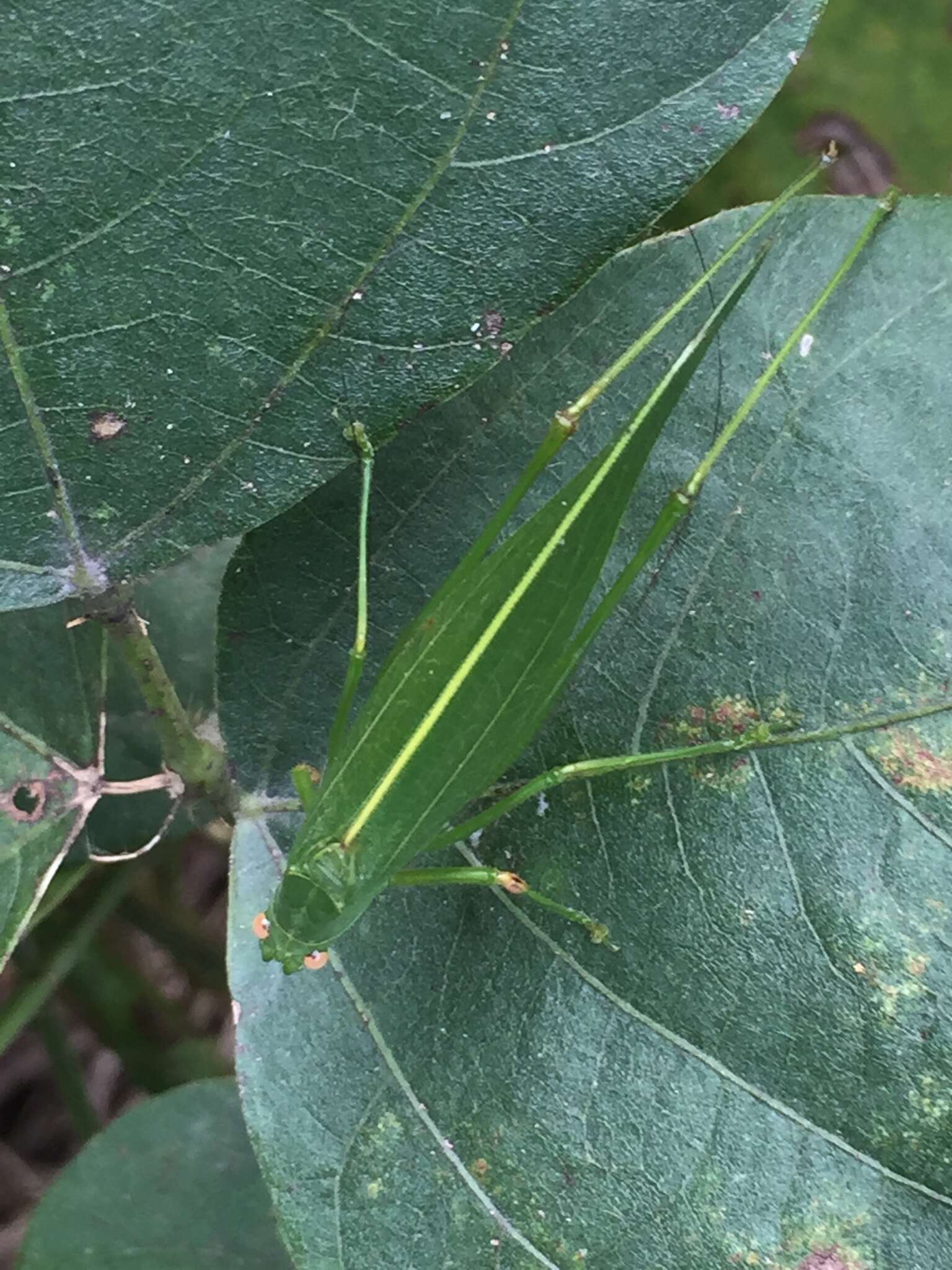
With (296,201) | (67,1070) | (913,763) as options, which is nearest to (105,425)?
(296,201)

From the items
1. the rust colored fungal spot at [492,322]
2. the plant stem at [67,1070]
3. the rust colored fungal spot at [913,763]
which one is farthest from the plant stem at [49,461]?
the plant stem at [67,1070]

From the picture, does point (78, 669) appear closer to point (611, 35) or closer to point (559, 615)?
point (559, 615)

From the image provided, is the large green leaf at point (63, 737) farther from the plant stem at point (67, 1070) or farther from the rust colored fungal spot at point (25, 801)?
the plant stem at point (67, 1070)

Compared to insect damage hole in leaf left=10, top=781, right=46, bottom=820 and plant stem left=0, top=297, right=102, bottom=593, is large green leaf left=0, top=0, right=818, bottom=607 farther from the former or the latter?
insect damage hole in leaf left=10, top=781, right=46, bottom=820

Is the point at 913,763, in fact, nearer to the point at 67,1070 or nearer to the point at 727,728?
the point at 727,728

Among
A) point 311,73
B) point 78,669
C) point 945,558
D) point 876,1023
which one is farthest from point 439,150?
point 876,1023

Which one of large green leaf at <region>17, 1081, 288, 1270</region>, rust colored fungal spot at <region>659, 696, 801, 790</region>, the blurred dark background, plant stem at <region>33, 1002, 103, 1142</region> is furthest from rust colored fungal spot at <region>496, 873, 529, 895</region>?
plant stem at <region>33, 1002, 103, 1142</region>
